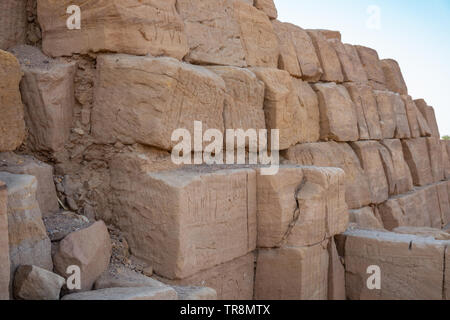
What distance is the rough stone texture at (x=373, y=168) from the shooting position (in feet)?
23.2

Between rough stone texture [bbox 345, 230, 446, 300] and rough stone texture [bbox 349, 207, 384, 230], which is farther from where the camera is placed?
rough stone texture [bbox 349, 207, 384, 230]

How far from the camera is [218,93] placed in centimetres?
379

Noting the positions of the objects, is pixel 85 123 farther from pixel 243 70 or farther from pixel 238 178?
pixel 243 70

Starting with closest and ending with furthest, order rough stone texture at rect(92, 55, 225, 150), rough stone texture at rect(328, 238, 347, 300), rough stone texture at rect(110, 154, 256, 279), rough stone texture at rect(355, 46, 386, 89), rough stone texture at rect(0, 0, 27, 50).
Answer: rough stone texture at rect(110, 154, 256, 279) < rough stone texture at rect(92, 55, 225, 150) < rough stone texture at rect(0, 0, 27, 50) < rough stone texture at rect(328, 238, 347, 300) < rough stone texture at rect(355, 46, 386, 89)

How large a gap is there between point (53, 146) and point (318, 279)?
2.49 m

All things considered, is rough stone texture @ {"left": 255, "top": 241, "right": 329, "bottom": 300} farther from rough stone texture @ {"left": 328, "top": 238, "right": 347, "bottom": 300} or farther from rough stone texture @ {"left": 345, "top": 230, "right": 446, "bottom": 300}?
rough stone texture @ {"left": 345, "top": 230, "right": 446, "bottom": 300}

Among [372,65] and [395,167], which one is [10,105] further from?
[372,65]

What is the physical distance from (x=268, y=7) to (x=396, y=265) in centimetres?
328

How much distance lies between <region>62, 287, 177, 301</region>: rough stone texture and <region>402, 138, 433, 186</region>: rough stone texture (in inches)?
296

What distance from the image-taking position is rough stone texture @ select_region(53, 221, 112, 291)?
2.67 m

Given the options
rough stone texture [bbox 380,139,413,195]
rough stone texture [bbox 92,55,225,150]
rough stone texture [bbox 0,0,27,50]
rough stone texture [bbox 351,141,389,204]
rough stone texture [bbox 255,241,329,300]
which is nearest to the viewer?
rough stone texture [bbox 92,55,225,150]

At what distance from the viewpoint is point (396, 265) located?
164 inches

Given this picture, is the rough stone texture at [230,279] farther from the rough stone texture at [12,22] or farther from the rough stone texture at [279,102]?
the rough stone texture at [12,22]

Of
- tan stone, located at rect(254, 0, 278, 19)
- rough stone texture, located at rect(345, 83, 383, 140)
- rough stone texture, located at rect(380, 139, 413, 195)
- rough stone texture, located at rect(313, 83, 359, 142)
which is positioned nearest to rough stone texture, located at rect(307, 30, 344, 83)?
rough stone texture, located at rect(313, 83, 359, 142)
